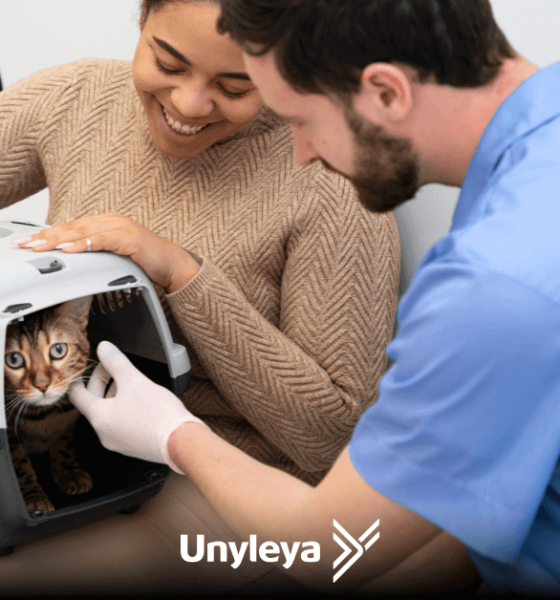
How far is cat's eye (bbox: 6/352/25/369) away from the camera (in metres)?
Answer: 0.90

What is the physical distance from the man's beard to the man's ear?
1 cm

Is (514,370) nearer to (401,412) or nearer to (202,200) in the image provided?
(401,412)

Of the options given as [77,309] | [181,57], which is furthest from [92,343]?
[181,57]

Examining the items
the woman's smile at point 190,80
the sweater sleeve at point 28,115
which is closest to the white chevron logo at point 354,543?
the woman's smile at point 190,80

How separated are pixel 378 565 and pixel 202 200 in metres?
0.67

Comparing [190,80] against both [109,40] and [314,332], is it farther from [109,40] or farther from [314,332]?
[109,40]

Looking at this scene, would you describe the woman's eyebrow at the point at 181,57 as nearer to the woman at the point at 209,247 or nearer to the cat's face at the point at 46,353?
the woman at the point at 209,247

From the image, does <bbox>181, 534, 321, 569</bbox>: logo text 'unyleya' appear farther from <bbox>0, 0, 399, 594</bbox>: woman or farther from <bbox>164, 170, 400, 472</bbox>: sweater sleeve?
<bbox>164, 170, 400, 472</bbox>: sweater sleeve

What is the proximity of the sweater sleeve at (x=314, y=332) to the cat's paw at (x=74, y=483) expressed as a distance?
0.24m

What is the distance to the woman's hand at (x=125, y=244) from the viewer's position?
891mm

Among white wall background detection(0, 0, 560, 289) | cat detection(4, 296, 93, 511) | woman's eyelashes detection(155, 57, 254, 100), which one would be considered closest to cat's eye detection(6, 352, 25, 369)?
cat detection(4, 296, 93, 511)

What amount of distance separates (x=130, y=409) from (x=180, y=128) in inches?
17.8

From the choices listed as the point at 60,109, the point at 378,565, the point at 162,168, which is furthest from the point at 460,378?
the point at 60,109

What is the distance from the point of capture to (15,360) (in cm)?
90
